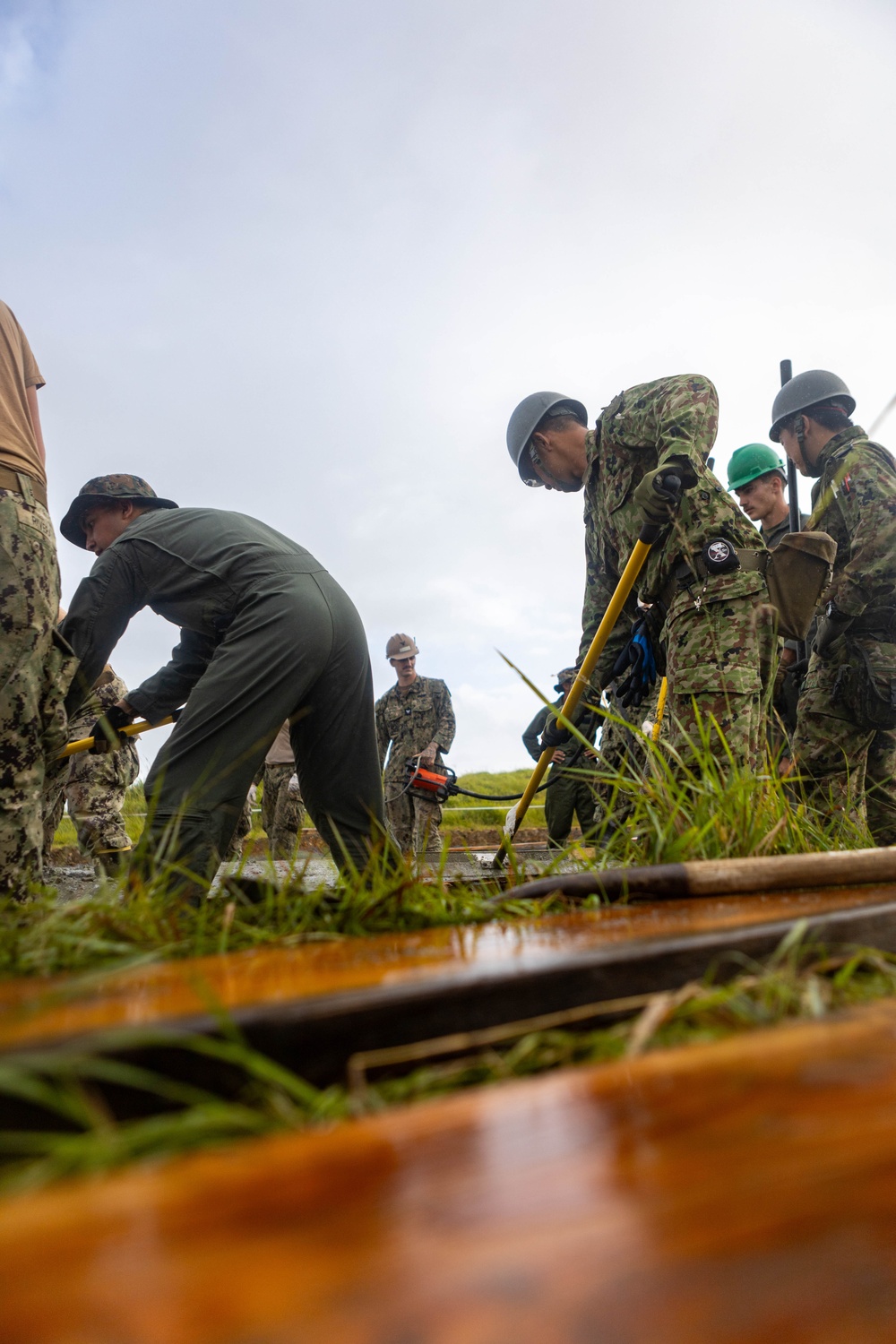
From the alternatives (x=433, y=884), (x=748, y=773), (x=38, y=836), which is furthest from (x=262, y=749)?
(x=748, y=773)

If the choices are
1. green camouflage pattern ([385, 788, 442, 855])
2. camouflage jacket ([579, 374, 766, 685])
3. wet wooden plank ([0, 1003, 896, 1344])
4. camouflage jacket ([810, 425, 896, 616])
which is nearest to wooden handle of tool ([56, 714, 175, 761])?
camouflage jacket ([579, 374, 766, 685])

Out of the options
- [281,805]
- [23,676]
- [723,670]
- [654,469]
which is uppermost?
[654,469]

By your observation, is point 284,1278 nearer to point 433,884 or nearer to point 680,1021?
point 680,1021

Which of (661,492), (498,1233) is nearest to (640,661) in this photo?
(661,492)

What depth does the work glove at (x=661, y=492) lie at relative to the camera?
3329 millimetres

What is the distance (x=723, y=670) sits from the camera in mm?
3346

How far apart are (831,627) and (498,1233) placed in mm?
4709

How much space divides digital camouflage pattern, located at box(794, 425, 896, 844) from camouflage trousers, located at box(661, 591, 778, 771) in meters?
1.21

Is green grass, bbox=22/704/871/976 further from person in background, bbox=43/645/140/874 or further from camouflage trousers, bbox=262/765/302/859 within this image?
camouflage trousers, bbox=262/765/302/859

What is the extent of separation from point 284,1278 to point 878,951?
102 cm

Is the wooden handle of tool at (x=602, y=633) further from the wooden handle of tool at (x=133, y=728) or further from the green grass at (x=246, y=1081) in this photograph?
the green grass at (x=246, y=1081)

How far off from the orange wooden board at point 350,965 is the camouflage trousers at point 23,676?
2.19 metres

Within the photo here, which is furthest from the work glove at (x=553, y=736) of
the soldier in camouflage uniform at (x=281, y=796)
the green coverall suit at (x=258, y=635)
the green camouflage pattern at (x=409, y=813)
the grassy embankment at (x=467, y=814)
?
the green camouflage pattern at (x=409, y=813)

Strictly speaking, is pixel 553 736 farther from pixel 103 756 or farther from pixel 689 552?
pixel 103 756
